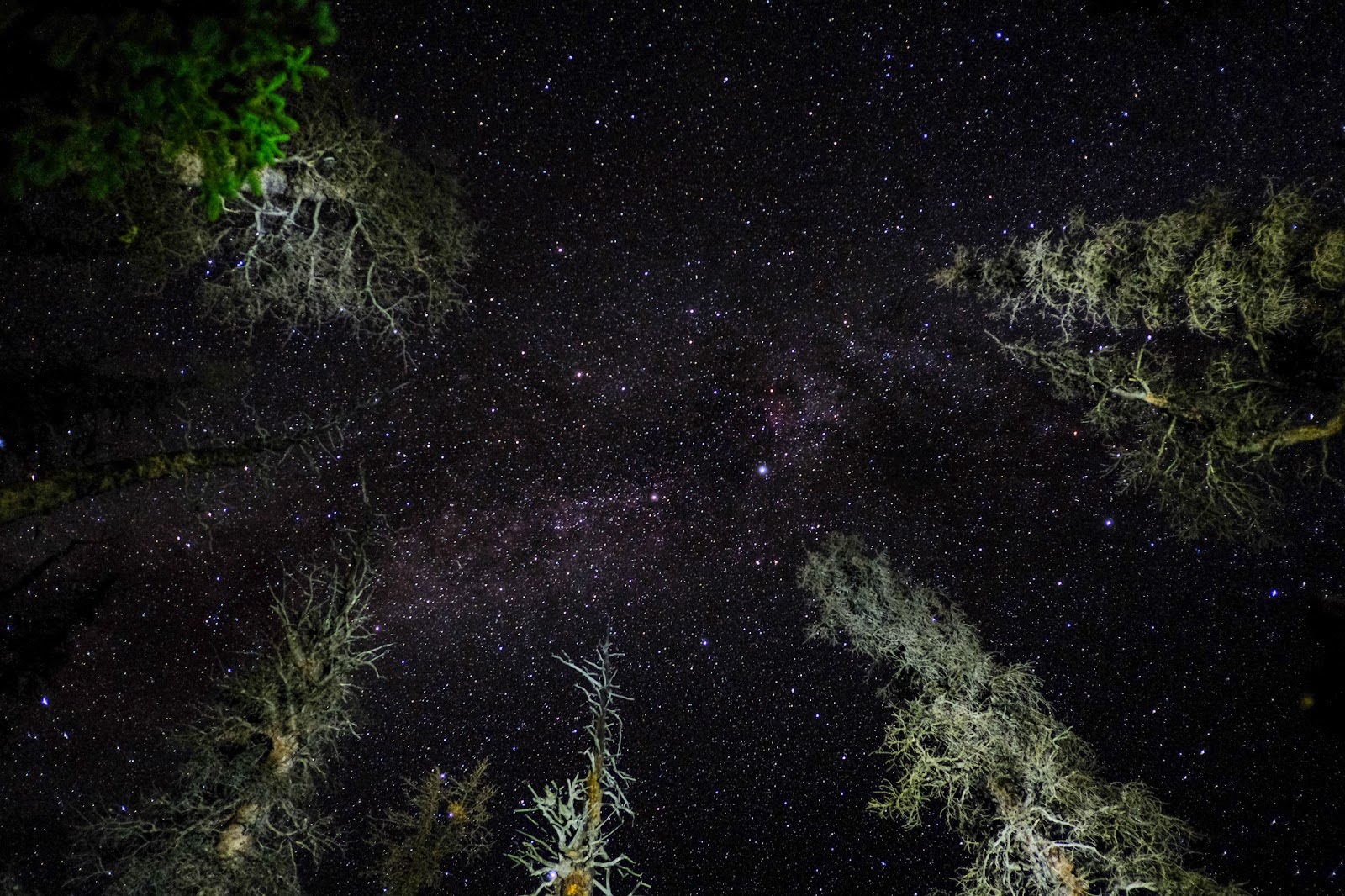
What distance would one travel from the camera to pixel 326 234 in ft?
24.0

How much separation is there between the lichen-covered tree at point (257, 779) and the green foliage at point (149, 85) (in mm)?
7609

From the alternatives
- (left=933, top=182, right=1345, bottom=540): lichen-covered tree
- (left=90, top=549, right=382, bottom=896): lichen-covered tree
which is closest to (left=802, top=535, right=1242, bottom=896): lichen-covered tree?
(left=933, top=182, right=1345, bottom=540): lichen-covered tree

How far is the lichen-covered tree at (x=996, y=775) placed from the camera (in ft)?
27.7

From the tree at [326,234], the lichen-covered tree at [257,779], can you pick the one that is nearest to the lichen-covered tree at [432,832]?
the lichen-covered tree at [257,779]

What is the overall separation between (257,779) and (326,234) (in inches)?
316

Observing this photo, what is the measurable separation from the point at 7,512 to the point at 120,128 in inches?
165

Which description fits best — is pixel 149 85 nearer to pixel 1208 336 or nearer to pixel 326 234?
pixel 326 234

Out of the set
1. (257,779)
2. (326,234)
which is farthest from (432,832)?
(326,234)

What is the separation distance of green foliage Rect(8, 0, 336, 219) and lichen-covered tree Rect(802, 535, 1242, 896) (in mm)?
10832

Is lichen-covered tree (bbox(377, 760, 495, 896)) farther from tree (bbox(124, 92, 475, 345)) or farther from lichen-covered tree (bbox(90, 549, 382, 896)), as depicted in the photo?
tree (bbox(124, 92, 475, 345))

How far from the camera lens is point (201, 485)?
7.82m

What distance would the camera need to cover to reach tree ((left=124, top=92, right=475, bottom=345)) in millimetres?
6512

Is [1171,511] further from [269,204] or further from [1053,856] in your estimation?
[269,204]

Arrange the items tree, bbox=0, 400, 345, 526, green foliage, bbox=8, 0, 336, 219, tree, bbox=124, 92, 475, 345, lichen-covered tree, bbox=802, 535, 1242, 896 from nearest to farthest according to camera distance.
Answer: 1. green foliage, bbox=8, 0, 336, 219
2. tree, bbox=0, 400, 345, 526
3. tree, bbox=124, 92, 475, 345
4. lichen-covered tree, bbox=802, 535, 1242, 896
